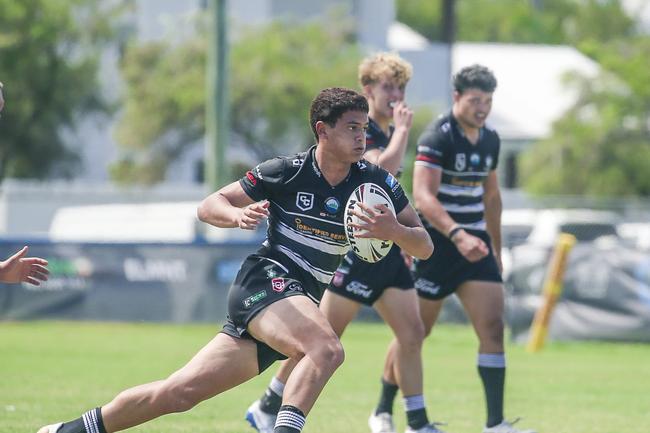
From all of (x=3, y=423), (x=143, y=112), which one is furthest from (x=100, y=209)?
(x=3, y=423)

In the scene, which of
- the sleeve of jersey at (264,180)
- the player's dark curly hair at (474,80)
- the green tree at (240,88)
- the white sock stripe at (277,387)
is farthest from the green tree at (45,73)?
the sleeve of jersey at (264,180)

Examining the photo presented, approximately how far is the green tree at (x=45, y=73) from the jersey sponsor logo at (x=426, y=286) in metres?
34.1

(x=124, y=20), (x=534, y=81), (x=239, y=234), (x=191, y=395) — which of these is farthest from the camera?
(x=534, y=81)

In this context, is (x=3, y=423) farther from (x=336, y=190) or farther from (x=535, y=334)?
(x=535, y=334)

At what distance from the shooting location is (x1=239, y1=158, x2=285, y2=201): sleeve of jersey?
7.12 meters

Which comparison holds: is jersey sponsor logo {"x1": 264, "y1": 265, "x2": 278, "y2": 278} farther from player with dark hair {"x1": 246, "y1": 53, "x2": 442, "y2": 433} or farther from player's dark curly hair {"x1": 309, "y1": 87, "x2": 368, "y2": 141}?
player with dark hair {"x1": 246, "y1": 53, "x2": 442, "y2": 433}

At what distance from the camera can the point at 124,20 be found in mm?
51000

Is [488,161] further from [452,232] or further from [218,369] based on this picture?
[218,369]

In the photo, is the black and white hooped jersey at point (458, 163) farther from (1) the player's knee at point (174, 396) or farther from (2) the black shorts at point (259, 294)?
(1) the player's knee at point (174, 396)

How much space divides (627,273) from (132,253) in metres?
7.49

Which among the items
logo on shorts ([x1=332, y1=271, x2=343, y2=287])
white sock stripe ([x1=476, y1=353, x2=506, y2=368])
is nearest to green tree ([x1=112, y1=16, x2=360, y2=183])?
logo on shorts ([x1=332, y1=271, x2=343, y2=287])

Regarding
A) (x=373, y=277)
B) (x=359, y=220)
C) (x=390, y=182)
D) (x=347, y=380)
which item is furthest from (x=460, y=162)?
(x=347, y=380)

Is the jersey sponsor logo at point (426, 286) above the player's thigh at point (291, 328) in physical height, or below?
below

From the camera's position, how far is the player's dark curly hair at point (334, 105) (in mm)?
7047
